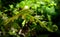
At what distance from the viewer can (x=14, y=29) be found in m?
1.57

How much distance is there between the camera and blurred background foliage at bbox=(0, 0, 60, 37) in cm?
156

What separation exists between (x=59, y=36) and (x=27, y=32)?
0.34 metres

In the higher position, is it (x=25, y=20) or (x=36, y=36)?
(x=25, y=20)

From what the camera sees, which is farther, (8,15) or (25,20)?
(8,15)

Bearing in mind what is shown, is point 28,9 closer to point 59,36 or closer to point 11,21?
point 11,21

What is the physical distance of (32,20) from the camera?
157 cm

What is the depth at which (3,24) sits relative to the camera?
1560 mm

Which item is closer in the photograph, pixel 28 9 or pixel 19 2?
pixel 28 9

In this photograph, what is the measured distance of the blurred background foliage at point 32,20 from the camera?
61.3 inches

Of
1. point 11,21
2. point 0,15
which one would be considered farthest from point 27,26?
point 0,15

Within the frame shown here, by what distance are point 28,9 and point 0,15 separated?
0.31m

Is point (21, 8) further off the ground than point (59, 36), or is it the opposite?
point (21, 8)

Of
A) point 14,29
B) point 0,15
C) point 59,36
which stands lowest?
point 59,36

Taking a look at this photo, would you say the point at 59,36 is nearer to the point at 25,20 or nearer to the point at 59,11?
the point at 59,11
